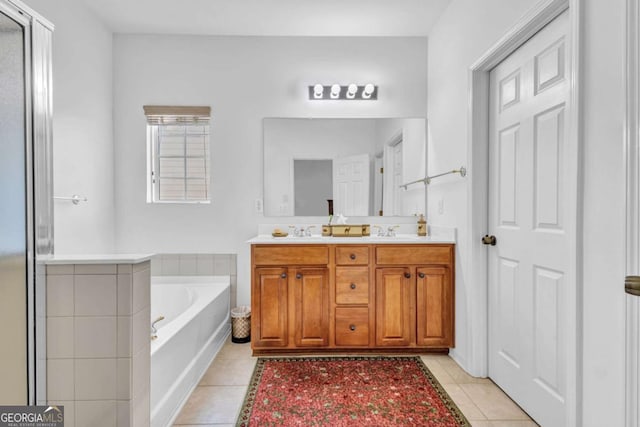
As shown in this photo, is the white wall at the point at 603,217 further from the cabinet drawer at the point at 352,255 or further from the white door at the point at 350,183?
the white door at the point at 350,183

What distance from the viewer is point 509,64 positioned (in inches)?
77.5

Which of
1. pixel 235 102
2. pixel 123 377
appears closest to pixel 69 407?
pixel 123 377

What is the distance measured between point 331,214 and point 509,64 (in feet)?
5.47

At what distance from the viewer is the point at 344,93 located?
10.1ft

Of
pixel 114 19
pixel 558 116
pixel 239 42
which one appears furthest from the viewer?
pixel 239 42

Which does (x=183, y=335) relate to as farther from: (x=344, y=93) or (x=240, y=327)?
(x=344, y=93)

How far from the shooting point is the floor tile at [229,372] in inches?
84.5

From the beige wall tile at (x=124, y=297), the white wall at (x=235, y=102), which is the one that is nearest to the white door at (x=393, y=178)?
the white wall at (x=235, y=102)

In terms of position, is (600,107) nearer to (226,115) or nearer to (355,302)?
(355,302)

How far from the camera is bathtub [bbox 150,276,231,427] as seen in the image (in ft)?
5.46

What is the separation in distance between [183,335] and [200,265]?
1.16 meters

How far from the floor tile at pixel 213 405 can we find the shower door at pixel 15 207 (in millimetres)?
754

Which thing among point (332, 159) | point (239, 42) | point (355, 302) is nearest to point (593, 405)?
point (355, 302)

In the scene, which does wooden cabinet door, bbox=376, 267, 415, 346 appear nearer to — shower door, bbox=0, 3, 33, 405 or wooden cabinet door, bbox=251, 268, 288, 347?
wooden cabinet door, bbox=251, 268, 288, 347
